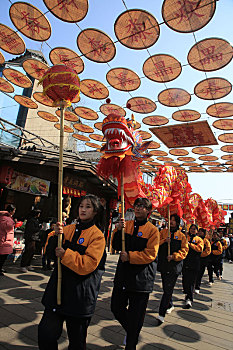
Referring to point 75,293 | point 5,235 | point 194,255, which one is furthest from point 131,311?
point 5,235

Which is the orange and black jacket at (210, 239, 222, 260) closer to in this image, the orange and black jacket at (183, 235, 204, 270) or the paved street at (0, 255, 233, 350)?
the paved street at (0, 255, 233, 350)

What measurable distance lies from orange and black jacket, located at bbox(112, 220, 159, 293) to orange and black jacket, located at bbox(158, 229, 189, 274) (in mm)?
1295

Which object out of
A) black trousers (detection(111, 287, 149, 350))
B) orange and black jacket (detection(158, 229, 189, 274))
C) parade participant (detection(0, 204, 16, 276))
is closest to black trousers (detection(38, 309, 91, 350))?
black trousers (detection(111, 287, 149, 350))

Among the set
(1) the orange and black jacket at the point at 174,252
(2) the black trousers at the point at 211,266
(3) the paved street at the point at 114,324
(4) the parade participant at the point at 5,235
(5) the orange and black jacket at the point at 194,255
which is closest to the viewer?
(3) the paved street at the point at 114,324

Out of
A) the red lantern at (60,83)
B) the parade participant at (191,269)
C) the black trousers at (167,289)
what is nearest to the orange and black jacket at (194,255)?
the parade participant at (191,269)

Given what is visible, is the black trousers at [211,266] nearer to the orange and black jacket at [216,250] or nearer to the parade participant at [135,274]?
the orange and black jacket at [216,250]

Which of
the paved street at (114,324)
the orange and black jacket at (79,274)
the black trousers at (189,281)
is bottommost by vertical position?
the paved street at (114,324)

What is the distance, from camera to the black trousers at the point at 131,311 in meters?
2.37

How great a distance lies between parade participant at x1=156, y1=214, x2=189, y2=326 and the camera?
140 inches

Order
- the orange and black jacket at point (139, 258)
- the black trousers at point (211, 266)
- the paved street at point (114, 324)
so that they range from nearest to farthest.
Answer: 1. the orange and black jacket at point (139, 258)
2. the paved street at point (114, 324)
3. the black trousers at point (211, 266)

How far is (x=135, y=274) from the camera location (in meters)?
2.52

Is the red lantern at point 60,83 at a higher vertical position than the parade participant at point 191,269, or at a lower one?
higher

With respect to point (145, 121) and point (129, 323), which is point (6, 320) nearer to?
point (129, 323)

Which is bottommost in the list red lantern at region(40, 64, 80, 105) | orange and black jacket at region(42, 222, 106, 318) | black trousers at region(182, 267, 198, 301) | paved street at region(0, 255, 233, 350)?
paved street at region(0, 255, 233, 350)
